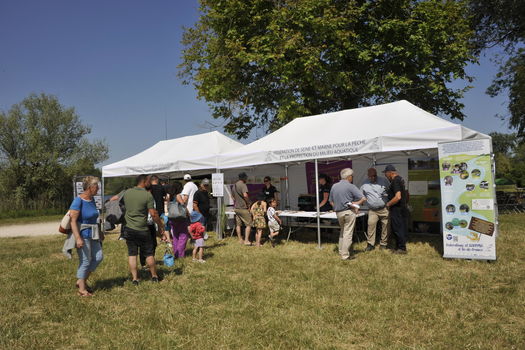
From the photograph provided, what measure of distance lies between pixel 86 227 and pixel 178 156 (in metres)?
6.70

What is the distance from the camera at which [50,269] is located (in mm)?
6855

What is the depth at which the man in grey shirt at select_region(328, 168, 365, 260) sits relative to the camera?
6.43 m

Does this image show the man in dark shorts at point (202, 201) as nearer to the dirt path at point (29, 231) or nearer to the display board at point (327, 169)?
Result: the display board at point (327, 169)

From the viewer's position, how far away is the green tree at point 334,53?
43.7ft

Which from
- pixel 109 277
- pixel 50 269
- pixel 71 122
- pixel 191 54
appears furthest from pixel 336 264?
pixel 71 122

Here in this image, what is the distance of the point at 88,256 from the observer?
15.8 ft

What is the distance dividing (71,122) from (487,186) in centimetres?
2979

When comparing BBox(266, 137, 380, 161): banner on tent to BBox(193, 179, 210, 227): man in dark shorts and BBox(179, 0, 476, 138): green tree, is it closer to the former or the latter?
BBox(193, 179, 210, 227): man in dark shorts

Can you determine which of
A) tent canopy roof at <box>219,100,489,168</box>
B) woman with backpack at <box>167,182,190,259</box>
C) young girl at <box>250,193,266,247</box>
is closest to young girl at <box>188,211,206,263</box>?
woman with backpack at <box>167,182,190,259</box>

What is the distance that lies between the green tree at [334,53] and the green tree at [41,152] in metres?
16.8

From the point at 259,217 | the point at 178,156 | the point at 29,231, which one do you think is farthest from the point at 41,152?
the point at 259,217

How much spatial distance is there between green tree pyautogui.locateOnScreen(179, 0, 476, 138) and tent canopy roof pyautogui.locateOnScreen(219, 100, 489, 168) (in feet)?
15.6

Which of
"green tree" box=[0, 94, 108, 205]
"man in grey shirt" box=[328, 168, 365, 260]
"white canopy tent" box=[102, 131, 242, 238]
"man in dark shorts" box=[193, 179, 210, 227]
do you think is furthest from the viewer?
"green tree" box=[0, 94, 108, 205]

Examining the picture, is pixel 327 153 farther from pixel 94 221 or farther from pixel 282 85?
pixel 282 85
